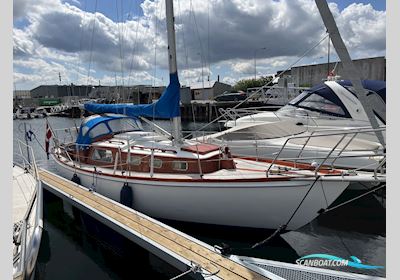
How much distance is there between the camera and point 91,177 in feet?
30.4

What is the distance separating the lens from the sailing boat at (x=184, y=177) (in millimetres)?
6496

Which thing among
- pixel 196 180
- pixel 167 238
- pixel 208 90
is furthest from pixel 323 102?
pixel 208 90

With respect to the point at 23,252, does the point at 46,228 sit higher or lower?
lower

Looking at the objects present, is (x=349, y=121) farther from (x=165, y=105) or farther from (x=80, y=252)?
(x=80, y=252)

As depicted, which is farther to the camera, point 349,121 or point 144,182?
point 349,121

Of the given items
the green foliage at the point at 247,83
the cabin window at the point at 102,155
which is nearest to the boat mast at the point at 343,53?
the cabin window at the point at 102,155

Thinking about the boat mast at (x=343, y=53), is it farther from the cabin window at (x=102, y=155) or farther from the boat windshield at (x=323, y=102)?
the boat windshield at (x=323, y=102)

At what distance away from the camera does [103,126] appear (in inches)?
411

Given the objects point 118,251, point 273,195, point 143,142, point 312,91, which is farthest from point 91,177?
point 312,91

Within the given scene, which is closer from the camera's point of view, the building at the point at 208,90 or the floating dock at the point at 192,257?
the floating dock at the point at 192,257

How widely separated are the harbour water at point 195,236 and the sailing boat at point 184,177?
1.67 feet

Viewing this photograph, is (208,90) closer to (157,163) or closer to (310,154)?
(310,154)

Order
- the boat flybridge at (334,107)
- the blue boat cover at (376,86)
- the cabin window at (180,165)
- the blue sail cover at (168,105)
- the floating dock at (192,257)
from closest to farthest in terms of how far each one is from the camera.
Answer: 1. the floating dock at (192,257)
2. the cabin window at (180,165)
3. the blue sail cover at (168,105)
4. the boat flybridge at (334,107)
5. the blue boat cover at (376,86)

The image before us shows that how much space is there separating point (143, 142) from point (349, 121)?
7.43 m
